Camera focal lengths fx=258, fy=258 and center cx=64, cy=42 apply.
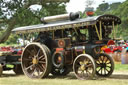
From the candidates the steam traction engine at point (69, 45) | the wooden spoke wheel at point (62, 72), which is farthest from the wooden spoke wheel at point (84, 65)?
the wooden spoke wheel at point (62, 72)

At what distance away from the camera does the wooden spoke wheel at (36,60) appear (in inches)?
419

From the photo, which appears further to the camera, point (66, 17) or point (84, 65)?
point (66, 17)

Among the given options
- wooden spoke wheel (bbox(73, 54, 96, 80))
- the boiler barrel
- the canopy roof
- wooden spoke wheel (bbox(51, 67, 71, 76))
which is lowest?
wooden spoke wheel (bbox(51, 67, 71, 76))

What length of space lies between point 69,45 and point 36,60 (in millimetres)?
1607

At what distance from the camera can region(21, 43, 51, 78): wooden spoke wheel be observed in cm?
1064

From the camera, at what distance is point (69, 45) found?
1074 centimetres

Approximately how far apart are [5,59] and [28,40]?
1.58 meters

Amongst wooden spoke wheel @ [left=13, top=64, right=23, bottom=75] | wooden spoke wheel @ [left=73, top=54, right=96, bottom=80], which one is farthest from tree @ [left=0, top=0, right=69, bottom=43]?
wooden spoke wheel @ [left=73, top=54, right=96, bottom=80]

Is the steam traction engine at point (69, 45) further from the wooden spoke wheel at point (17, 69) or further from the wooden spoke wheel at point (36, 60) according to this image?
the wooden spoke wheel at point (17, 69)

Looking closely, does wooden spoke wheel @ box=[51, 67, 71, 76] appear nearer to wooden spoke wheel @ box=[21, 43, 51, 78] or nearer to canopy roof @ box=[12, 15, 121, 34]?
wooden spoke wheel @ box=[21, 43, 51, 78]

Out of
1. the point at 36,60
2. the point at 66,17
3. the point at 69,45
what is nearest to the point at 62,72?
the point at 36,60

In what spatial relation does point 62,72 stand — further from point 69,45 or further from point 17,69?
point 17,69

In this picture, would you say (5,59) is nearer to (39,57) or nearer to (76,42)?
(39,57)

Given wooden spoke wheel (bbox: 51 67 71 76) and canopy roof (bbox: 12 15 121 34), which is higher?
canopy roof (bbox: 12 15 121 34)
